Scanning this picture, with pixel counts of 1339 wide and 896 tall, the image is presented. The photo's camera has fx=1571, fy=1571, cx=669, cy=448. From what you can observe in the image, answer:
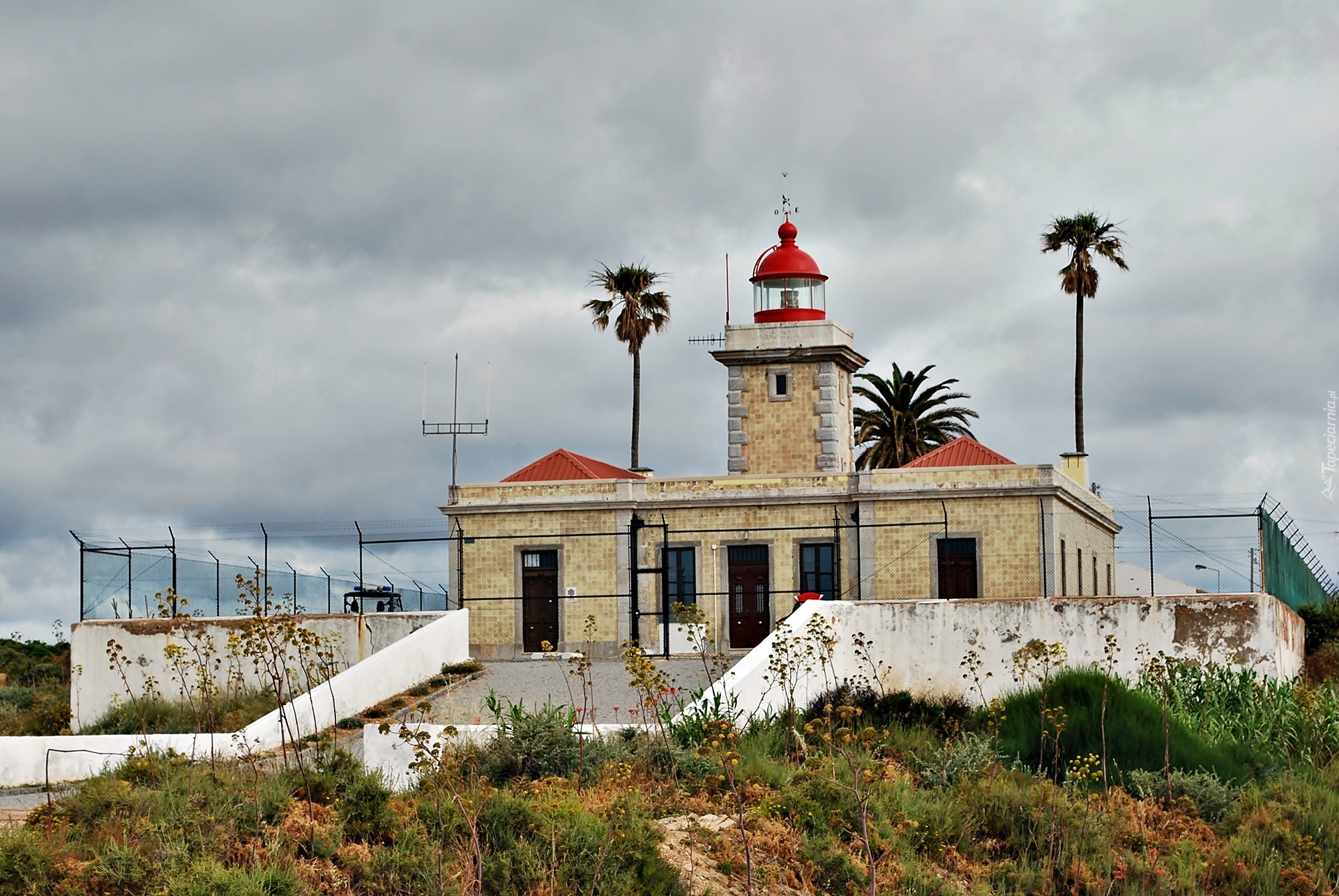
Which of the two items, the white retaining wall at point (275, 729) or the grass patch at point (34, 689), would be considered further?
the grass patch at point (34, 689)

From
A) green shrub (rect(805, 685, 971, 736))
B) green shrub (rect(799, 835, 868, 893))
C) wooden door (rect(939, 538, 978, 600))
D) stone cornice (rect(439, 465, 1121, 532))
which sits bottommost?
green shrub (rect(799, 835, 868, 893))

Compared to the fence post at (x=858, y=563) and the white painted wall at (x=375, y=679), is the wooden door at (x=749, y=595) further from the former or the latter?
the white painted wall at (x=375, y=679)

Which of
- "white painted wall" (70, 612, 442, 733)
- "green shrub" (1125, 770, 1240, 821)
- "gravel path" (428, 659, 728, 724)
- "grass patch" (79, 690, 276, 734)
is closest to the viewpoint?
"green shrub" (1125, 770, 1240, 821)

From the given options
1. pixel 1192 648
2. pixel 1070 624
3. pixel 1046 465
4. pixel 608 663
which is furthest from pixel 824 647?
pixel 1046 465

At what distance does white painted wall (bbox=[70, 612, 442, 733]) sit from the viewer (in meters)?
24.5

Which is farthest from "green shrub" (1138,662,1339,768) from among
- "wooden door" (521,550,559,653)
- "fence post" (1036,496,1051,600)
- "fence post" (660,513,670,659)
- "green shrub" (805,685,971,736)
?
"wooden door" (521,550,559,653)

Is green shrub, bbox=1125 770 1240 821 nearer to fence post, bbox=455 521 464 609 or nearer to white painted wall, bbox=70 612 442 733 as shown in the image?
white painted wall, bbox=70 612 442 733

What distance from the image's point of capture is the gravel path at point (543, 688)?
1998 cm

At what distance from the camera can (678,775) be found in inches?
562

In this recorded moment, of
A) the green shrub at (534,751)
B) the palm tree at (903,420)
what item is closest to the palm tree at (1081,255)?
the palm tree at (903,420)

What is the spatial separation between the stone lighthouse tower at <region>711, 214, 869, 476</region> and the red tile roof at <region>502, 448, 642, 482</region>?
2710 mm

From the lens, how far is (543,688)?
22750 millimetres

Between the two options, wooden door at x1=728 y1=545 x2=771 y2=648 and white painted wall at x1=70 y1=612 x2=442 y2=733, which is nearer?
white painted wall at x1=70 y1=612 x2=442 y2=733

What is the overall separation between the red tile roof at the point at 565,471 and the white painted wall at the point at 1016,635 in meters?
12.7
